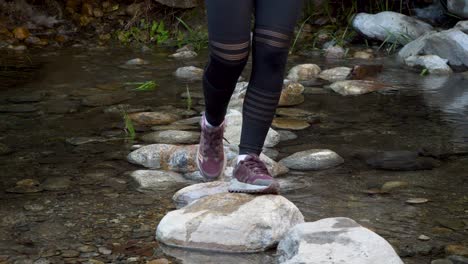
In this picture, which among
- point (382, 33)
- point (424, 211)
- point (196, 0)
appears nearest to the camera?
point (424, 211)

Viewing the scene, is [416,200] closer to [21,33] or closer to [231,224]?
[231,224]

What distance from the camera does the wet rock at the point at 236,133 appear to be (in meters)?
4.05

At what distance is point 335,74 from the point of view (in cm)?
608

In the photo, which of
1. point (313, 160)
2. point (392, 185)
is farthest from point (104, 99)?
point (392, 185)

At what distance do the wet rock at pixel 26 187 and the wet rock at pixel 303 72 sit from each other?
2984 mm

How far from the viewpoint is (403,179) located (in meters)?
3.45

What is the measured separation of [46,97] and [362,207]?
9.33 ft

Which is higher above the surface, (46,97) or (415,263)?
(415,263)

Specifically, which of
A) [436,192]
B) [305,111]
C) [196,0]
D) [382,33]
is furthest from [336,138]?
[196,0]

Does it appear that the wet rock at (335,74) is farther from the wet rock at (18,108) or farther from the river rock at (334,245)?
the river rock at (334,245)

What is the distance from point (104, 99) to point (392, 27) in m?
3.28

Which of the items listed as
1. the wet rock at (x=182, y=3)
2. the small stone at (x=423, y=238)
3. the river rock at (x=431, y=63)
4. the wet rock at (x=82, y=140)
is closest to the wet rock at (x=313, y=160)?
the small stone at (x=423, y=238)

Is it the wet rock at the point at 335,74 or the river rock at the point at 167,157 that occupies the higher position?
the river rock at the point at 167,157

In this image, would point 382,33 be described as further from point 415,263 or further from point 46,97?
point 415,263
